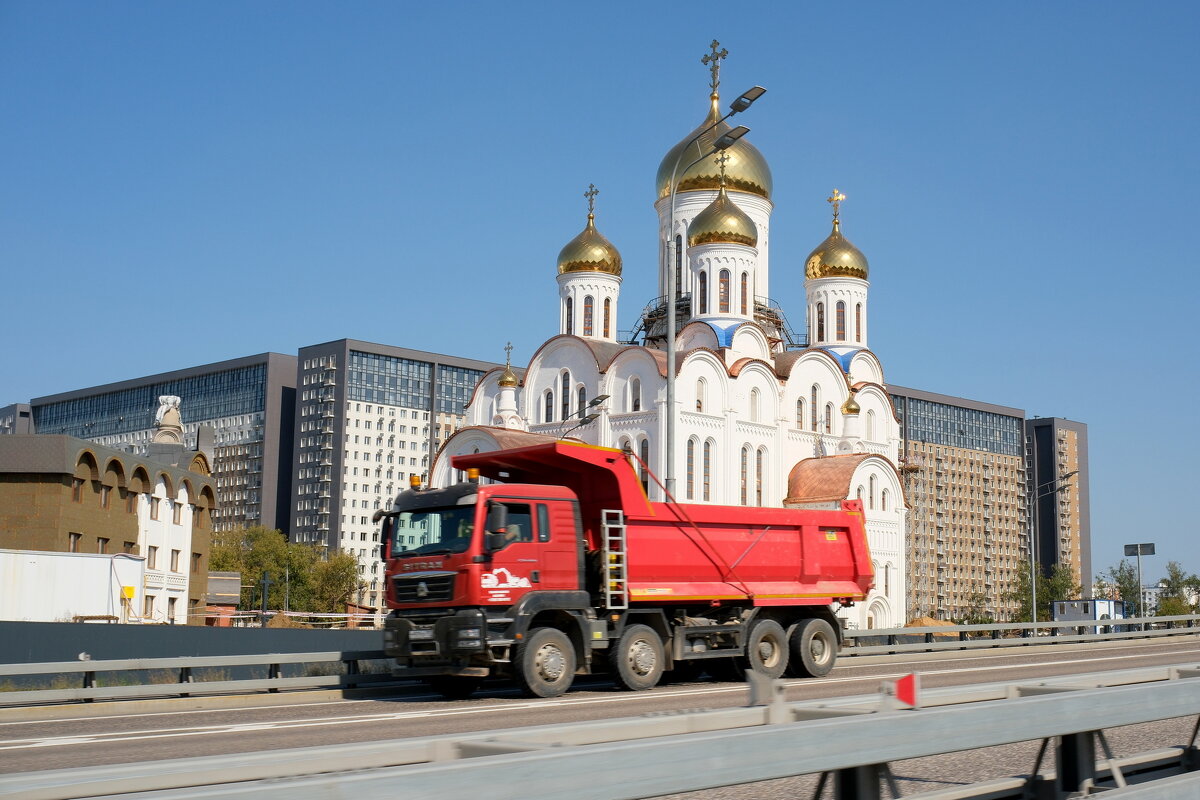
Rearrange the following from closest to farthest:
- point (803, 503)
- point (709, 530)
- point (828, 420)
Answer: point (709, 530) → point (803, 503) → point (828, 420)

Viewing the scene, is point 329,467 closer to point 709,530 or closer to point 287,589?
point 287,589

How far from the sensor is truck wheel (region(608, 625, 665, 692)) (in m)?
16.8

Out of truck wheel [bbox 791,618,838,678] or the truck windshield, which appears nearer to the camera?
the truck windshield

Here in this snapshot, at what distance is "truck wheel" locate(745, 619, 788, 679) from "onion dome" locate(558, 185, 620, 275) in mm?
42544

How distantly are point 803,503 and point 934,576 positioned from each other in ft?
302

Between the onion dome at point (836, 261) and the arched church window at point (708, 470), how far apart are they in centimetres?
1572

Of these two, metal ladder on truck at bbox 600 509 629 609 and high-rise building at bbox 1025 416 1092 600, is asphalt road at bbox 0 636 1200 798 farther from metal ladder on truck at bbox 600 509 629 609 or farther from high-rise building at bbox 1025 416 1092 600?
high-rise building at bbox 1025 416 1092 600

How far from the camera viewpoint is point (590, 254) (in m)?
60.2

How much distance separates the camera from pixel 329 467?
126625mm

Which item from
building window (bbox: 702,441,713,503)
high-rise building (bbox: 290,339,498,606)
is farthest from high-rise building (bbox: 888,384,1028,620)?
building window (bbox: 702,441,713,503)

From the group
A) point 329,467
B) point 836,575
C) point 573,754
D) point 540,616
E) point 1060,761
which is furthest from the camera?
point 329,467

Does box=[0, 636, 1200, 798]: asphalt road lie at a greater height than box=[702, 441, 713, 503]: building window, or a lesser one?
lesser

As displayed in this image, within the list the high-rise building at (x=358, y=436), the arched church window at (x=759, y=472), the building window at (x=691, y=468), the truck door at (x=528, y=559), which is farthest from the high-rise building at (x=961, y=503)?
the truck door at (x=528, y=559)

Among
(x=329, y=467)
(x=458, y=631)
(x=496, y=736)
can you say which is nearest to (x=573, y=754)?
(x=496, y=736)
